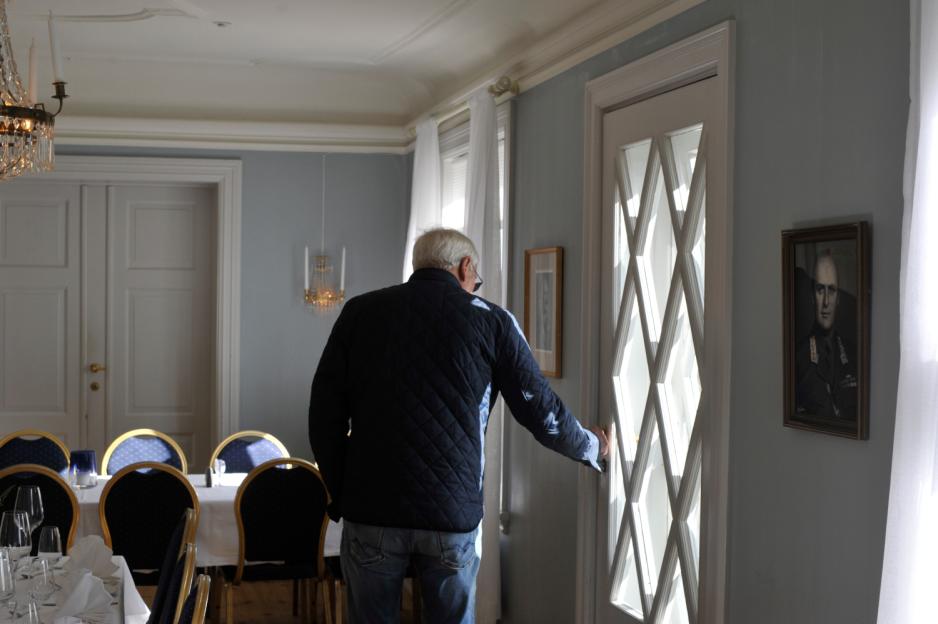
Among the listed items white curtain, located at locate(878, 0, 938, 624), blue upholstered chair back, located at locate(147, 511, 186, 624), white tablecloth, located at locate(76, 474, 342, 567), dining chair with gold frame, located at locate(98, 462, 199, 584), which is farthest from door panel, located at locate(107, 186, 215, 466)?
white curtain, located at locate(878, 0, 938, 624)

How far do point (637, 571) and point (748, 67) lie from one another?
1699 mm

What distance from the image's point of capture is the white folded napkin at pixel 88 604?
296cm

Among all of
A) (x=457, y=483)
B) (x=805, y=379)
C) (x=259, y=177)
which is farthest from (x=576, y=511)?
(x=259, y=177)

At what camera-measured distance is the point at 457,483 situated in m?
3.12

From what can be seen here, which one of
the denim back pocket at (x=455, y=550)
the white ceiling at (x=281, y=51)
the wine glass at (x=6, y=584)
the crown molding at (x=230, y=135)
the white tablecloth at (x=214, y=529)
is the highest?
the white ceiling at (x=281, y=51)

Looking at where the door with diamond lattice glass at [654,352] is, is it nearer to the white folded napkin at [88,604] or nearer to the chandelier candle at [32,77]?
the white folded napkin at [88,604]

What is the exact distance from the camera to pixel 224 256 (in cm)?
700

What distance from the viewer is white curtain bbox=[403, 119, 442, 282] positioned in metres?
5.96

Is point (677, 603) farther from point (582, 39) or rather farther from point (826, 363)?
point (582, 39)

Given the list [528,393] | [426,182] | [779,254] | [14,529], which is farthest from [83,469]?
[779,254]

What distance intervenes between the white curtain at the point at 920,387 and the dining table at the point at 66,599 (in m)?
2.08

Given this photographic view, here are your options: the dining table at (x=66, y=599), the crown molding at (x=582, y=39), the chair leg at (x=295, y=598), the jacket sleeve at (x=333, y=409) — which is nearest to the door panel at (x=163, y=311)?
the chair leg at (x=295, y=598)

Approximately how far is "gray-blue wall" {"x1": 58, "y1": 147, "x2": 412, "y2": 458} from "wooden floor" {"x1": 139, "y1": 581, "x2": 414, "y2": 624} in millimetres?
1167

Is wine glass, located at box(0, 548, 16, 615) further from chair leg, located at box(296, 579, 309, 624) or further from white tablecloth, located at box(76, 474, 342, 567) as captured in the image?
chair leg, located at box(296, 579, 309, 624)
